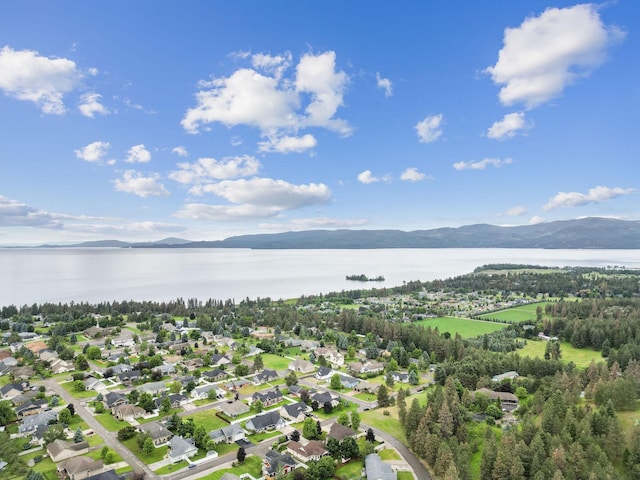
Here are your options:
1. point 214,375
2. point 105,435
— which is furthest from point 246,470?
point 214,375

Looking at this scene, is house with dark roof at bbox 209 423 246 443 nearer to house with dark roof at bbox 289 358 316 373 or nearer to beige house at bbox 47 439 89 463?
beige house at bbox 47 439 89 463

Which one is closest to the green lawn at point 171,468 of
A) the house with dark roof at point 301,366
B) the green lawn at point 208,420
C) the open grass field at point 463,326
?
the green lawn at point 208,420

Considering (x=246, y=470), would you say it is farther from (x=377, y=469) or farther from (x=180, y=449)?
(x=377, y=469)

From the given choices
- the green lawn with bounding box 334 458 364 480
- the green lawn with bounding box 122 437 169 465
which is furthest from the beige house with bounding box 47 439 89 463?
the green lawn with bounding box 334 458 364 480

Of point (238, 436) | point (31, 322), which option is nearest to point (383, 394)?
point (238, 436)

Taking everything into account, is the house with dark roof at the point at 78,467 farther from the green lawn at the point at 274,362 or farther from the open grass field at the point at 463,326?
the open grass field at the point at 463,326

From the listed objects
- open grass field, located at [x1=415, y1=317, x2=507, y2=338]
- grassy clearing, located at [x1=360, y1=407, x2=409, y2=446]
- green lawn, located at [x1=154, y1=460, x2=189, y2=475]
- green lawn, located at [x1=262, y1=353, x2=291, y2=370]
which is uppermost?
green lawn, located at [x1=154, y1=460, x2=189, y2=475]
